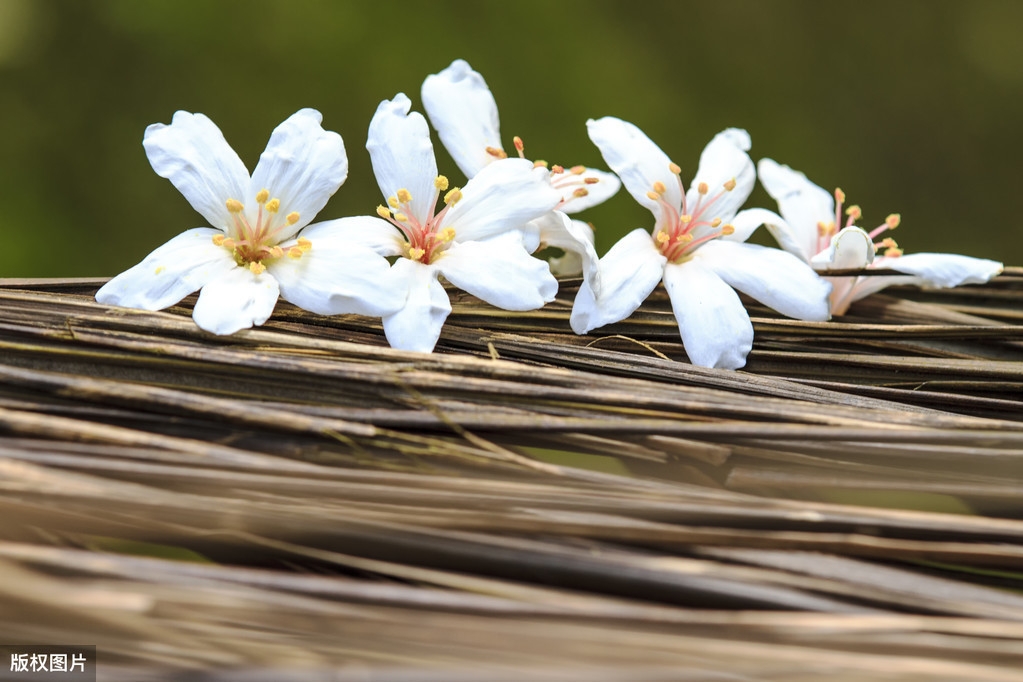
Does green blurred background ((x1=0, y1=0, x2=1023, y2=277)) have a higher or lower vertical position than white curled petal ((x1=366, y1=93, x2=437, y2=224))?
higher

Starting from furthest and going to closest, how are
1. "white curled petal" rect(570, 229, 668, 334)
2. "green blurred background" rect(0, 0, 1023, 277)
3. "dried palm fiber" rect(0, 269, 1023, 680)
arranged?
"green blurred background" rect(0, 0, 1023, 277), "white curled petal" rect(570, 229, 668, 334), "dried palm fiber" rect(0, 269, 1023, 680)

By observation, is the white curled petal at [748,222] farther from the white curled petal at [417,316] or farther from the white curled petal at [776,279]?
the white curled petal at [417,316]

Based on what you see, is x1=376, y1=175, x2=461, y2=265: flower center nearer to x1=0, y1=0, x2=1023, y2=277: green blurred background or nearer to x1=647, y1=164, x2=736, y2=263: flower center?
x1=647, y1=164, x2=736, y2=263: flower center

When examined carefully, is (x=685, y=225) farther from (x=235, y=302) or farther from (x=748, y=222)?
(x=235, y=302)

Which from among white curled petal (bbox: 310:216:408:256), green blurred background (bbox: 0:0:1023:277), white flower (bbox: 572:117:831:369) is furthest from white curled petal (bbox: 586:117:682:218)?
green blurred background (bbox: 0:0:1023:277)

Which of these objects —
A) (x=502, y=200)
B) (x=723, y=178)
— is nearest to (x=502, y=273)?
(x=502, y=200)

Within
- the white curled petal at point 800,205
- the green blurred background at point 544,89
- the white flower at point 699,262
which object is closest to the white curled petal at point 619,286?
the white flower at point 699,262

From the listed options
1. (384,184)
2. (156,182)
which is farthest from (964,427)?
(156,182)
